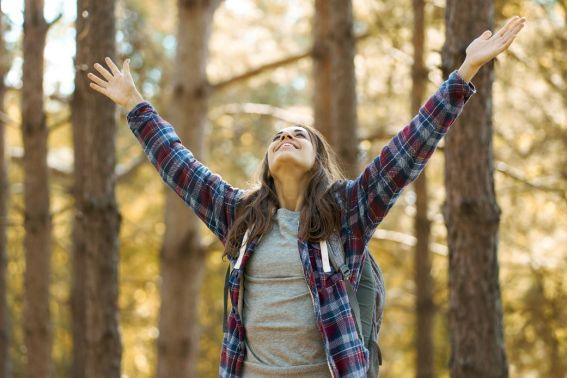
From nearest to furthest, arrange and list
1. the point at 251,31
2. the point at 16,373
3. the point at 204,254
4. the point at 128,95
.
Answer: the point at 128,95, the point at 204,254, the point at 251,31, the point at 16,373

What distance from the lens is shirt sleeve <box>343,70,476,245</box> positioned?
3561 mm

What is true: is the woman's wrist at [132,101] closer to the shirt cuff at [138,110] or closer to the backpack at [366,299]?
the shirt cuff at [138,110]

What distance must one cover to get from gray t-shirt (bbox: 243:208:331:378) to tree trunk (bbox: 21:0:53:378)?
4.18 meters

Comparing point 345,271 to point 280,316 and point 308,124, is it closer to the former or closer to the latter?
point 280,316

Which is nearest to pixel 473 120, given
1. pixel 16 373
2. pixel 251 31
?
pixel 251 31

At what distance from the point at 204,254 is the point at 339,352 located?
257 inches

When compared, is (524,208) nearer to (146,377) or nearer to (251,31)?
(251,31)

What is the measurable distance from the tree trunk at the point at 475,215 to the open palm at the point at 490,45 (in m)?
1.65

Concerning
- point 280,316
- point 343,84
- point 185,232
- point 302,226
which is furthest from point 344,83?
point 280,316

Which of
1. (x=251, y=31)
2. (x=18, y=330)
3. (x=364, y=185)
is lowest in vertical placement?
(x=364, y=185)

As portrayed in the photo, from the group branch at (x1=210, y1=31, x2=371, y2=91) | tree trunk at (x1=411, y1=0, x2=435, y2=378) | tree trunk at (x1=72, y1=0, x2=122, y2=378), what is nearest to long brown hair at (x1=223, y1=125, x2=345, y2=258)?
tree trunk at (x1=72, y1=0, x2=122, y2=378)

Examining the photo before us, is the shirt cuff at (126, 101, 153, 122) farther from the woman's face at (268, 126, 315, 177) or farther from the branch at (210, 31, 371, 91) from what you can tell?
the branch at (210, 31, 371, 91)

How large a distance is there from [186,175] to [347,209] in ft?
2.31

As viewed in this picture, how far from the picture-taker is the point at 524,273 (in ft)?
43.0
